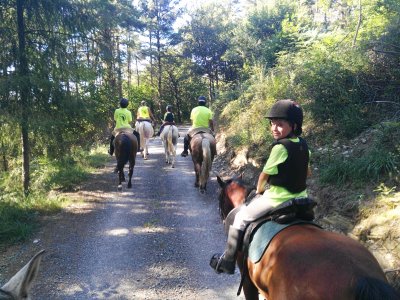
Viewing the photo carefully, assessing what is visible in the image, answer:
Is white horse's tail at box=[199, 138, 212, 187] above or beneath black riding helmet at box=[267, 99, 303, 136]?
beneath

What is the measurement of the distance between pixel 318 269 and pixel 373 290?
1.14 feet

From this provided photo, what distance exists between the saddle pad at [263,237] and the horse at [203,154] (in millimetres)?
5375

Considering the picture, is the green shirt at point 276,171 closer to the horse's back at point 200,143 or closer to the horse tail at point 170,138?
the horse's back at point 200,143

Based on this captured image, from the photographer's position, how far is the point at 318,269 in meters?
2.18

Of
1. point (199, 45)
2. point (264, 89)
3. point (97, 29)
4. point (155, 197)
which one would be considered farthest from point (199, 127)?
point (199, 45)

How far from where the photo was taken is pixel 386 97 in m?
6.68

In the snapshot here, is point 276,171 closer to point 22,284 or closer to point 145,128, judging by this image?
point 22,284

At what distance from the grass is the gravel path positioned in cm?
39

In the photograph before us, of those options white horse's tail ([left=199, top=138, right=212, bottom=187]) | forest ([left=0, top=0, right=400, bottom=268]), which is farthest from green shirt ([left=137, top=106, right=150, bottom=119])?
white horse's tail ([left=199, top=138, right=212, bottom=187])

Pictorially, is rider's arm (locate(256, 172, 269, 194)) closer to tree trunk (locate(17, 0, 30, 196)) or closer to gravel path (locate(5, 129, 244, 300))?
gravel path (locate(5, 129, 244, 300))

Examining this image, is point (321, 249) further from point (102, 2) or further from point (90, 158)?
point (90, 158)

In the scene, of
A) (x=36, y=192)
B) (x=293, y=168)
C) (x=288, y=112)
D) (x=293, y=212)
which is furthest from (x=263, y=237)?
(x=36, y=192)

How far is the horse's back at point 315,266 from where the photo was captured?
2.07 metres

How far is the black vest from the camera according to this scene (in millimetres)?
2984
